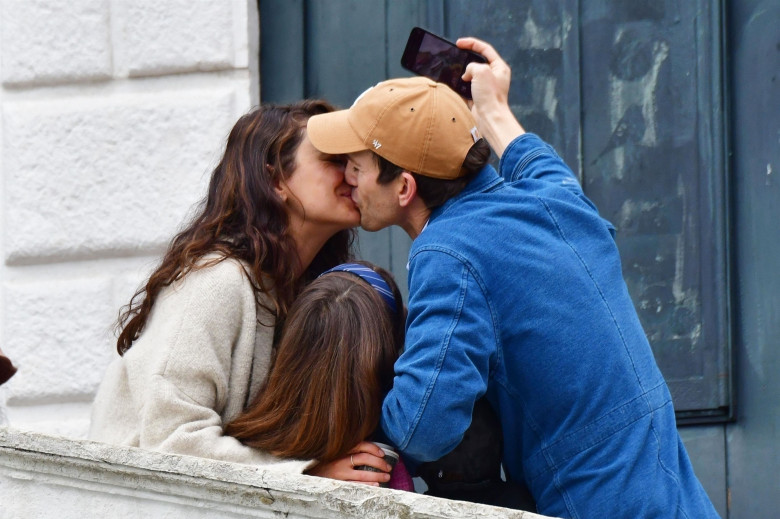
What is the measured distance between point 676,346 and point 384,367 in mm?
1236

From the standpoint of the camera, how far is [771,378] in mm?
3109

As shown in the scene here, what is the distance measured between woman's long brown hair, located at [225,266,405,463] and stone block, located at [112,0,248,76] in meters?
1.27

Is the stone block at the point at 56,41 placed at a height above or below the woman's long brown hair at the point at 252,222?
above

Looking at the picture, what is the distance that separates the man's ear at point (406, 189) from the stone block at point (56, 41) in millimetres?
1423

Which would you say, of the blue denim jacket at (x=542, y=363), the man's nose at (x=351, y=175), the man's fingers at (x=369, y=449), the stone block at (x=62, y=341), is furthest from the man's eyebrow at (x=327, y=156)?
the stone block at (x=62, y=341)

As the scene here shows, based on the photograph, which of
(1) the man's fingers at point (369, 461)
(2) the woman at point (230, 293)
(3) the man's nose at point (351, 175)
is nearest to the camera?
(1) the man's fingers at point (369, 461)

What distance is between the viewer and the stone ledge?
1.86m

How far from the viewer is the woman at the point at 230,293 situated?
7.42 ft

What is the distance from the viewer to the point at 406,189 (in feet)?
7.44

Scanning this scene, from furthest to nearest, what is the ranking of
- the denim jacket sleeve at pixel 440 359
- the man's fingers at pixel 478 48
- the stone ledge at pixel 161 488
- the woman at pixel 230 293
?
the man's fingers at pixel 478 48
the woman at pixel 230 293
the denim jacket sleeve at pixel 440 359
the stone ledge at pixel 161 488

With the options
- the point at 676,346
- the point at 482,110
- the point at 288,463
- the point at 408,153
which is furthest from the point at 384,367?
the point at 676,346

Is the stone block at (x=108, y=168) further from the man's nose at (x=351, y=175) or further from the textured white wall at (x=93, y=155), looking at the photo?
the man's nose at (x=351, y=175)

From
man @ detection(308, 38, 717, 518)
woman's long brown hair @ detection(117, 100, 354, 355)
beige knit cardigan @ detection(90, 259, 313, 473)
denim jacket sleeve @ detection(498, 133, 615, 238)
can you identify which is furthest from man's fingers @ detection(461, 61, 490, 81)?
beige knit cardigan @ detection(90, 259, 313, 473)

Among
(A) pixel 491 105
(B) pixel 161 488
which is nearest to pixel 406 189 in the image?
(A) pixel 491 105
